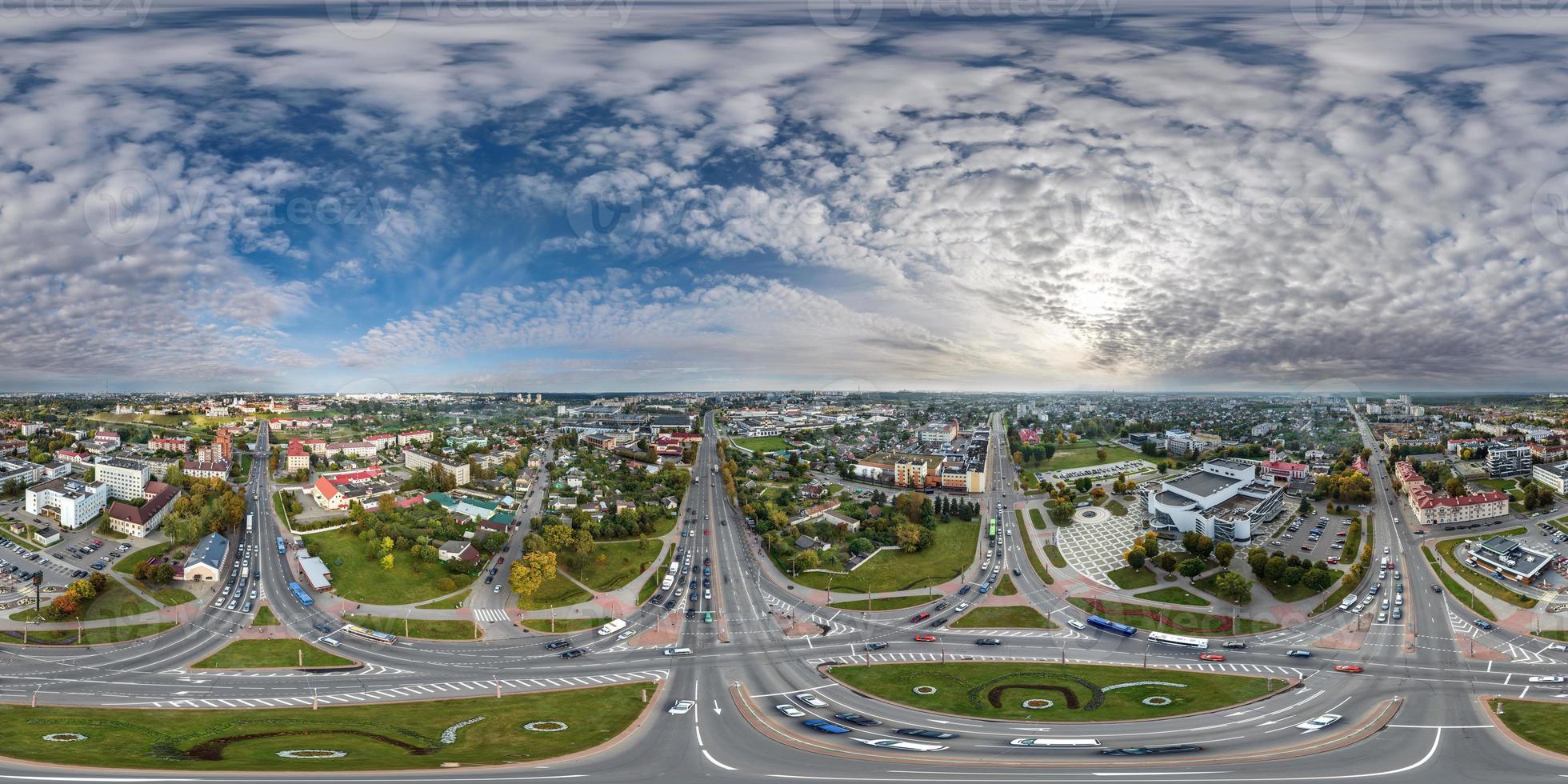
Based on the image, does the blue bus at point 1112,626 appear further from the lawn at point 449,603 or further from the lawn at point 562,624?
the lawn at point 449,603

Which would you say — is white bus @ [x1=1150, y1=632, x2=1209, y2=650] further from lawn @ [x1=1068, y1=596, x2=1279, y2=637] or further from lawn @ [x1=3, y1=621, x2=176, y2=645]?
lawn @ [x1=3, y1=621, x2=176, y2=645]

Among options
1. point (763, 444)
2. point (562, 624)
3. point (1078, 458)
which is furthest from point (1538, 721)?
point (763, 444)

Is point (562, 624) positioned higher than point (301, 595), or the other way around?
point (562, 624)

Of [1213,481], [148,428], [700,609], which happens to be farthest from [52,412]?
[1213,481]

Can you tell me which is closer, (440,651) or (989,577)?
(440,651)

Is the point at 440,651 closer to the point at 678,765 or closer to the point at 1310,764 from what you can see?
the point at 678,765

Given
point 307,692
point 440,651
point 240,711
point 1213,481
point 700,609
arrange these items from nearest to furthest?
1. point 240,711
2. point 307,692
3. point 440,651
4. point 700,609
5. point 1213,481

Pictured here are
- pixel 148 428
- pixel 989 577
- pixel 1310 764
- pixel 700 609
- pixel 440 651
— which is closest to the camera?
pixel 1310 764

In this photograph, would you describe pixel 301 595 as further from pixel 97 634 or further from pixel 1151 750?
pixel 1151 750
